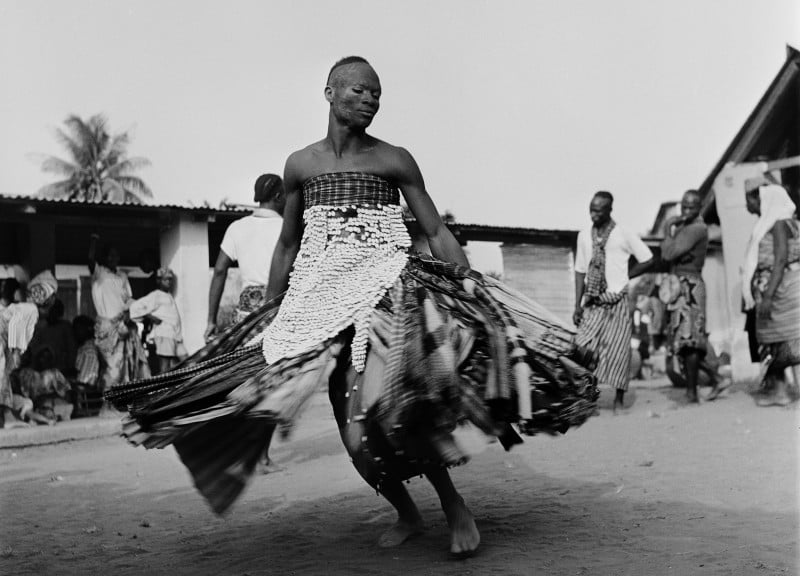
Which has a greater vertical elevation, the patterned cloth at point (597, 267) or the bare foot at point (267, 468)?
the patterned cloth at point (597, 267)

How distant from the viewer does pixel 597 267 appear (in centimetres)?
988

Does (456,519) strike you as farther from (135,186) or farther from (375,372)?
(135,186)

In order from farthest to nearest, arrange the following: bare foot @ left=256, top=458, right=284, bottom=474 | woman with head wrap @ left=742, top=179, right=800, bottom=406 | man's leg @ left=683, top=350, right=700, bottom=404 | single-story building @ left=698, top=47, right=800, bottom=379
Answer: single-story building @ left=698, top=47, right=800, bottom=379
man's leg @ left=683, top=350, right=700, bottom=404
woman with head wrap @ left=742, top=179, right=800, bottom=406
bare foot @ left=256, top=458, right=284, bottom=474

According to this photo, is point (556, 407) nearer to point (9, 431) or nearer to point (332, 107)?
point (332, 107)

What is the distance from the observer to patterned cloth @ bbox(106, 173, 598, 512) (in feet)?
12.1

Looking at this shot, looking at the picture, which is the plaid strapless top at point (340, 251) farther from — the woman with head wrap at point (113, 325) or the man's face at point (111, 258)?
the man's face at point (111, 258)

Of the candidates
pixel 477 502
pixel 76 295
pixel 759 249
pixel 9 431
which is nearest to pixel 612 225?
pixel 759 249

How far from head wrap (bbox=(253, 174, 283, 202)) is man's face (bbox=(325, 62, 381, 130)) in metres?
2.87

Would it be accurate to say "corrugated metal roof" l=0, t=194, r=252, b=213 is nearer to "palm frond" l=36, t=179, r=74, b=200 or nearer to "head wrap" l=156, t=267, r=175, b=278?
"head wrap" l=156, t=267, r=175, b=278

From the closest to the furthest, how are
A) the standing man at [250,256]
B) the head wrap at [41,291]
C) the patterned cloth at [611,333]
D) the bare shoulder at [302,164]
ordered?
the bare shoulder at [302,164] < the standing man at [250,256] < the patterned cloth at [611,333] < the head wrap at [41,291]

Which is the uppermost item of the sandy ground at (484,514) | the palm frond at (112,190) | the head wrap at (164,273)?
the palm frond at (112,190)

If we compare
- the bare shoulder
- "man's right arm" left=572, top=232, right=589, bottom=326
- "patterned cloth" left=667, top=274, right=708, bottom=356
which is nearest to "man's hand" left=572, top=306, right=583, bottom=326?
"man's right arm" left=572, top=232, right=589, bottom=326

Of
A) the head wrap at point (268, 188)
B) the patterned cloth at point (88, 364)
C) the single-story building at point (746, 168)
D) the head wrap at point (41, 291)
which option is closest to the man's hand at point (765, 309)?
the single-story building at point (746, 168)

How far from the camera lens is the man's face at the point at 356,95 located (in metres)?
4.32
